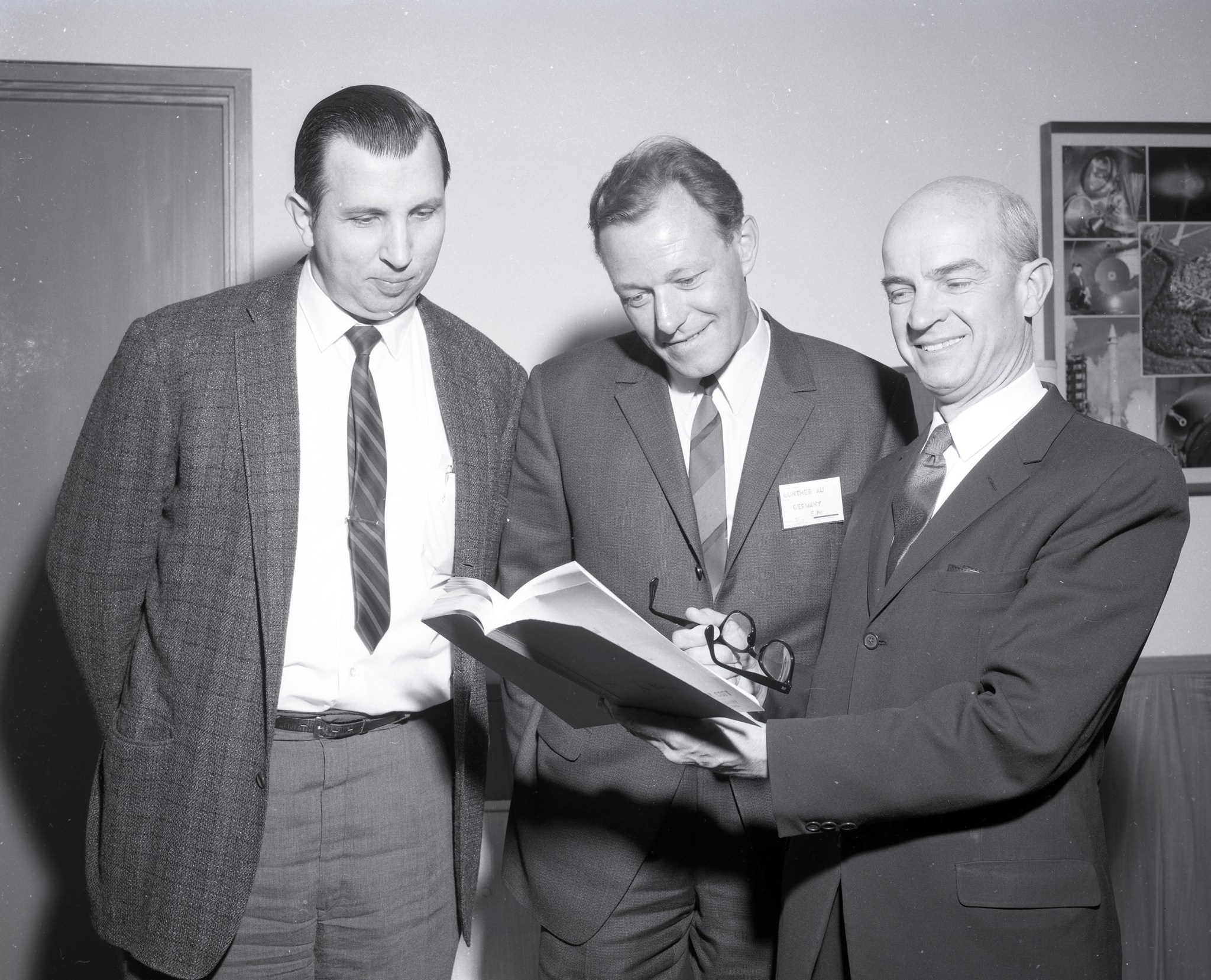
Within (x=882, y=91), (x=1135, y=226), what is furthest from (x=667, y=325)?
(x=1135, y=226)

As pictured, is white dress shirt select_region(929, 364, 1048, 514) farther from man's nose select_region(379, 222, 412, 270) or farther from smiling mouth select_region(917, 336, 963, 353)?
man's nose select_region(379, 222, 412, 270)

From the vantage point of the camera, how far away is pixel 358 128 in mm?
1953

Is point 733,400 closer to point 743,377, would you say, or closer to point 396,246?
point 743,377

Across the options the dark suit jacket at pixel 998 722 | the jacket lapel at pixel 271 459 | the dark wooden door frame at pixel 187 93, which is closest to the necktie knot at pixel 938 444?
the dark suit jacket at pixel 998 722

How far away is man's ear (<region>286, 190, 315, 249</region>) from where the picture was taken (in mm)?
2021

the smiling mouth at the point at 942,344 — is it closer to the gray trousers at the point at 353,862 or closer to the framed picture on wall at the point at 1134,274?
the gray trousers at the point at 353,862

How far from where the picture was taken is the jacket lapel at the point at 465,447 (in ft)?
6.95

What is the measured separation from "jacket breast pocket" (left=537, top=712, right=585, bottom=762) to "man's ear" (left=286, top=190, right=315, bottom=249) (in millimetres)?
1023

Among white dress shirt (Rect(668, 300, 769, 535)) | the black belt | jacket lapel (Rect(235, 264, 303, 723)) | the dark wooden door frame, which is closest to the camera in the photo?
jacket lapel (Rect(235, 264, 303, 723))

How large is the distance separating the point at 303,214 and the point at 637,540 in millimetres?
889

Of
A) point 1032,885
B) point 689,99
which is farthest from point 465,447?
point 689,99

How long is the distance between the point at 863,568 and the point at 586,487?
2.01 feet

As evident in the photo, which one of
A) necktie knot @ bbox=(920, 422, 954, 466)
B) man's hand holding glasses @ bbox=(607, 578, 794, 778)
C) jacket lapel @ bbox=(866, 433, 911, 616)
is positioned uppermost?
necktie knot @ bbox=(920, 422, 954, 466)

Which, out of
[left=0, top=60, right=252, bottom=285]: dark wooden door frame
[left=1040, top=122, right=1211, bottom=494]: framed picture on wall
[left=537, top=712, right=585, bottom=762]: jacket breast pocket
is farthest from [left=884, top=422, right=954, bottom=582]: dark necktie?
[left=0, top=60, right=252, bottom=285]: dark wooden door frame
